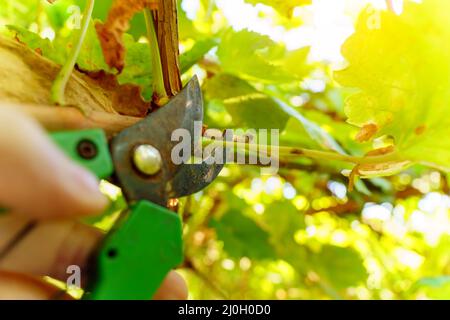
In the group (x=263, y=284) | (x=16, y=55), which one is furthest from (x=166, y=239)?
(x=263, y=284)

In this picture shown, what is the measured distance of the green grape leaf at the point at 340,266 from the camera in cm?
108

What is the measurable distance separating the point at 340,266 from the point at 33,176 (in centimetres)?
90

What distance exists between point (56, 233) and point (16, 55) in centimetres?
15

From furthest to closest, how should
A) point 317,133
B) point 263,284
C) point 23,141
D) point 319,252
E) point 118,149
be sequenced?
point 263,284 → point 319,252 → point 317,133 → point 118,149 → point 23,141

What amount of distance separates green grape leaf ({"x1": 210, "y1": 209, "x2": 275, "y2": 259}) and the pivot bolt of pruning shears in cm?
69

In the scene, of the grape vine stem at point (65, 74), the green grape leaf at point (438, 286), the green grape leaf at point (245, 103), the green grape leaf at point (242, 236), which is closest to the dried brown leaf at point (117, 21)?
the grape vine stem at point (65, 74)

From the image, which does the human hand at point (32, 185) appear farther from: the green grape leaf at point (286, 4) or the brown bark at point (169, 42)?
the green grape leaf at point (286, 4)

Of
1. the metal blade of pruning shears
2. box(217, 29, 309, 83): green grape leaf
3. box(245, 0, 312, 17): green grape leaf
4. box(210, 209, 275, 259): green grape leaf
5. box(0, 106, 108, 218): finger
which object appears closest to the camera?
box(0, 106, 108, 218): finger

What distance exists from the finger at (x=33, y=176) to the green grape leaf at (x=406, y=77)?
305mm

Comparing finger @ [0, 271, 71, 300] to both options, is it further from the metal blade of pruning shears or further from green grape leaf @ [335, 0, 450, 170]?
green grape leaf @ [335, 0, 450, 170]

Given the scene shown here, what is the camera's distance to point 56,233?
0.35 m

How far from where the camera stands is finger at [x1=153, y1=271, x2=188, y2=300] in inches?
15.4

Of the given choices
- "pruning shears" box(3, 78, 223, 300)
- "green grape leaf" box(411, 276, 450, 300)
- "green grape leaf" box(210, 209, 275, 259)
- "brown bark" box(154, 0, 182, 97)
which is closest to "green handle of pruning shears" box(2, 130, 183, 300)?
"pruning shears" box(3, 78, 223, 300)
